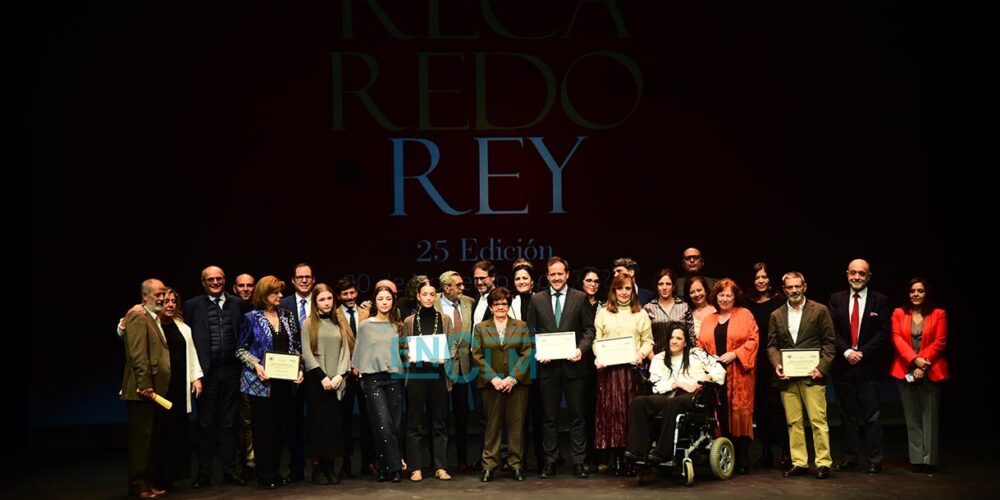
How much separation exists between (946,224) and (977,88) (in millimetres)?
1292

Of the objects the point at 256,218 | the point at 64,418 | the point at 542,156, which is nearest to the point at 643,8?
the point at 542,156

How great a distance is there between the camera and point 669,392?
277 inches

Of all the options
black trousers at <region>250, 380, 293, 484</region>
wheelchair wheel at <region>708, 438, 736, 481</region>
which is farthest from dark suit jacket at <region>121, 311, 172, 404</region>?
wheelchair wheel at <region>708, 438, 736, 481</region>

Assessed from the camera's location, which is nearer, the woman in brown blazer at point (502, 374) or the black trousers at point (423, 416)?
the woman in brown blazer at point (502, 374)

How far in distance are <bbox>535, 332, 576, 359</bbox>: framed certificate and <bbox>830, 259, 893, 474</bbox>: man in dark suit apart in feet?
6.28

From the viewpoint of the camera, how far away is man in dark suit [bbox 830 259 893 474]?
7352 millimetres

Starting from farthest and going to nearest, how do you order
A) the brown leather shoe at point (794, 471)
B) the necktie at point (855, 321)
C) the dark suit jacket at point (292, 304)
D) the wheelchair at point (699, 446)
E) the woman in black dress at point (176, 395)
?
the dark suit jacket at point (292, 304) → the necktie at point (855, 321) → the brown leather shoe at point (794, 471) → the woman in black dress at point (176, 395) → the wheelchair at point (699, 446)

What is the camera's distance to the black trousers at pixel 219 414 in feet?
23.9

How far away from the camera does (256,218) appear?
953 cm

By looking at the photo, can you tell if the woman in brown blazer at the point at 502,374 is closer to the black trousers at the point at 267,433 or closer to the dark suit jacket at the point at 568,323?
the dark suit jacket at the point at 568,323

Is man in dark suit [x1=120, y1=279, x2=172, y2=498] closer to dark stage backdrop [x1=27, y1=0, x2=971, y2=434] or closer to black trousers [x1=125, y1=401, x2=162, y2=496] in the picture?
black trousers [x1=125, y1=401, x2=162, y2=496]

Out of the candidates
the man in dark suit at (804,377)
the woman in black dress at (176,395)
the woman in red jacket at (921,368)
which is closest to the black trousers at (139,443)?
the woman in black dress at (176,395)

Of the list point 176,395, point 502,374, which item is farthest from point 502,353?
point 176,395

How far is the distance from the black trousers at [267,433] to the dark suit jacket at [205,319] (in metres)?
0.47
